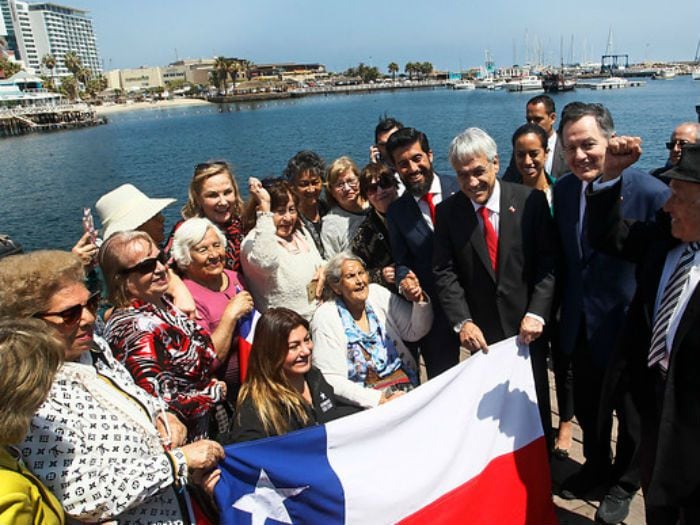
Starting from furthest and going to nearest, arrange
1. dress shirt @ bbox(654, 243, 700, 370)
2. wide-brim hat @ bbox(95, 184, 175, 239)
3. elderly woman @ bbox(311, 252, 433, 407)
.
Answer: wide-brim hat @ bbox(95, 184, 175, 239), elderly woman @ bbox(311, 252, 433, 407), dress shirt @ bbox(654, 243, 700, 370)

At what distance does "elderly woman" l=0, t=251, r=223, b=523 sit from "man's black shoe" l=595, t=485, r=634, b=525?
2.22 metres

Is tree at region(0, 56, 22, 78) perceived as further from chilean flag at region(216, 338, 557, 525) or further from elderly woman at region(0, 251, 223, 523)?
chilean flag at region(216, 338, 557, 525)

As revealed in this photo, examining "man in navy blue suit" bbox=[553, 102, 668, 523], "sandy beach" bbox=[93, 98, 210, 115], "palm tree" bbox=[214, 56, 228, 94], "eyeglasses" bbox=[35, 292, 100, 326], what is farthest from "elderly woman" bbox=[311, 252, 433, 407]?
"sandy beach" bbox=[93, 98, 210, 115]

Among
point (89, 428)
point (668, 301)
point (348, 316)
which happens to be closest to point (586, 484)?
point (668, 301)

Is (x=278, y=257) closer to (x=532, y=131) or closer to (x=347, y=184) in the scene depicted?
(x=347, y=184)

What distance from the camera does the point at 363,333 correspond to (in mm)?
3410

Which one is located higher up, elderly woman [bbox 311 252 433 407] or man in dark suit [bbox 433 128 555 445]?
man in dark suit [bbox 433 128 555 445]

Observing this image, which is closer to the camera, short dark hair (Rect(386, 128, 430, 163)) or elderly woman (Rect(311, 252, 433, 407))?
elderly woman (Rect(311, 252, 433, 407))

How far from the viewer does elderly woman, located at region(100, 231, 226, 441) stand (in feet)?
8.22

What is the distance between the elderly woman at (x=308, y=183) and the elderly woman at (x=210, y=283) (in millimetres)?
1092

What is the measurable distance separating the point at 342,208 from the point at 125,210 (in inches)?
63.8

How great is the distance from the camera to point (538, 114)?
20.0 feet

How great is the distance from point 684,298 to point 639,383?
0.66m

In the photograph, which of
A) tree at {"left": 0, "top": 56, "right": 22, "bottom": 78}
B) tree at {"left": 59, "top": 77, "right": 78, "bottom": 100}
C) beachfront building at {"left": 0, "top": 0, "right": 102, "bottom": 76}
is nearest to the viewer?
tree at {"left": 0, "top": 56, "right": 22, "bottom": 78}
